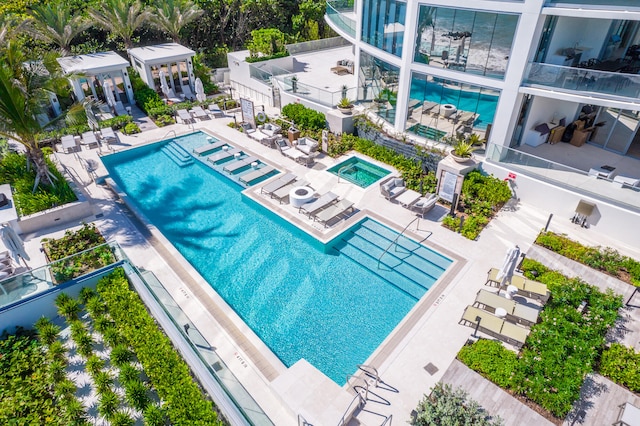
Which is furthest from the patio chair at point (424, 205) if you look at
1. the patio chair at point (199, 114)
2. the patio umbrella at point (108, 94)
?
the patio umbrella at point (108, 94)

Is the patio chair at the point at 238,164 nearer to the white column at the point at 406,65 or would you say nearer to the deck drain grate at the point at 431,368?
the white column at the point at 406,65

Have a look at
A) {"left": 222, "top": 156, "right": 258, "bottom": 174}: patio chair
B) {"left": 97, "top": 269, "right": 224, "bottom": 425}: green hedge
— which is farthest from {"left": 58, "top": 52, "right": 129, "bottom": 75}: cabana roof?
{"left": 97, "top": 269, "right": 224, "bottom": 425}: green hedge

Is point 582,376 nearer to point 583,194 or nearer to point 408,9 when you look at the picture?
point 583,194

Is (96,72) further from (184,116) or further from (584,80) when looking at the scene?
(584,80)

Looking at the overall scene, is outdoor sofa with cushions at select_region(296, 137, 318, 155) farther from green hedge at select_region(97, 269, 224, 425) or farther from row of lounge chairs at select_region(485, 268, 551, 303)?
row of lounge chairs at select_region(485, 268, 551, 303)

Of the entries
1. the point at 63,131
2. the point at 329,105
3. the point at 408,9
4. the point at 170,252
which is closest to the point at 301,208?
the point at 170,252
